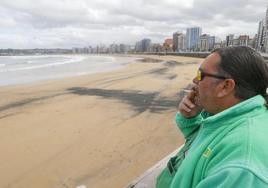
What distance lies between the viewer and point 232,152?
1113 millimetres

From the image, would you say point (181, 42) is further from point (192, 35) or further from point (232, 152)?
point (232, 152)

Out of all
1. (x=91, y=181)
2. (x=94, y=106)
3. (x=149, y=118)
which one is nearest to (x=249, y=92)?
(x=91, y=181)

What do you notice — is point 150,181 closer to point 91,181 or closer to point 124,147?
point 91,181

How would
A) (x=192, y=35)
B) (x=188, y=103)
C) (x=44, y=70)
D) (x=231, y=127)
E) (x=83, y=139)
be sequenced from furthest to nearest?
1. (x=192, y=35)
2. (x=44, y=70)
3. (x=83, y=139)
4. (x=188, y=103)
5. (x=231, y=127)

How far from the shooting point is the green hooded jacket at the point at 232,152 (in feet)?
3.43

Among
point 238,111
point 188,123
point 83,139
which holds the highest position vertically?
point 238,111

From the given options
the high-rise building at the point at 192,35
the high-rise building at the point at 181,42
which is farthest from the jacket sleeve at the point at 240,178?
the high-rise building at the point at 181,42

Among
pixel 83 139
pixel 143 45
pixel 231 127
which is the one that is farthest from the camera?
pixel 143 45


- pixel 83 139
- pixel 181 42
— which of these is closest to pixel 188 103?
pixel 83 139

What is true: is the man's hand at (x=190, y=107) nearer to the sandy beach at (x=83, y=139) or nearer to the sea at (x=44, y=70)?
the sandy beach at (x=83, y=139)

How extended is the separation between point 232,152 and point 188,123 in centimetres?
106

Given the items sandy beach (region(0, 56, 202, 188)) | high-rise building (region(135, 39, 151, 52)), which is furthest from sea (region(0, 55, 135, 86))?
high-rise building (region(135, 39, 151, 52))

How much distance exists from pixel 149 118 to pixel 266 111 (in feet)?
20.7

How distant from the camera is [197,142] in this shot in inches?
54.5
